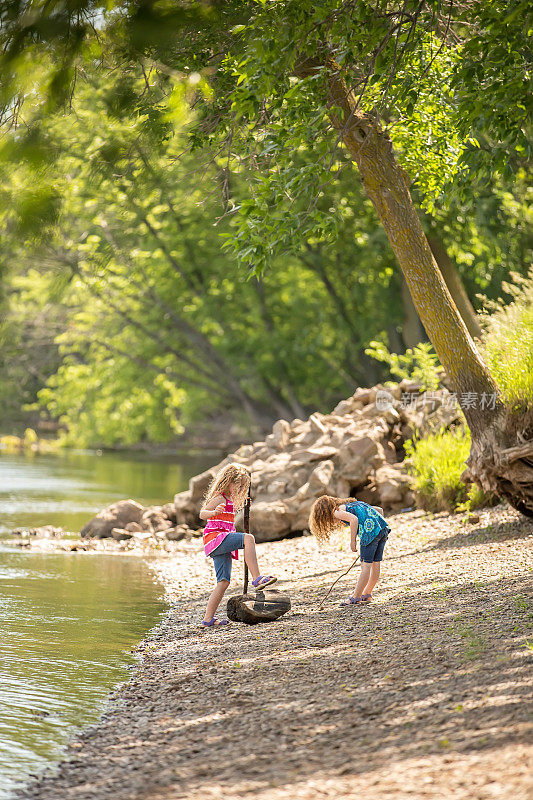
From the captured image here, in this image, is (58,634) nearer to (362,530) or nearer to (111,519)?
(362,530)

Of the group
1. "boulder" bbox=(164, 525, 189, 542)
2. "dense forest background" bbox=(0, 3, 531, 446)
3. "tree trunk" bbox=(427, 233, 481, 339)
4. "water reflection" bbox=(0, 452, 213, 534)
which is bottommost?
"boulder" bbox=(164, 525, 189, 542)

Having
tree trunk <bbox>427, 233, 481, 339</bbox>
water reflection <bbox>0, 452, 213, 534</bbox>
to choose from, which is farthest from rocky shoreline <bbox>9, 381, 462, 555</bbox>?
tree trunk <bbox>427, 233, 481, 339</bbox>

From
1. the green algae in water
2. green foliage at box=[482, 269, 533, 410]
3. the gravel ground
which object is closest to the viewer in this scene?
the gravel ground

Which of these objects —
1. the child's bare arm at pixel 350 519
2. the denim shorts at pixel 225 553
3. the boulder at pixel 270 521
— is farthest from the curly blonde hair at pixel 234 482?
the boulder at pixel 270 521

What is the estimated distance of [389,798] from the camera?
3.81m

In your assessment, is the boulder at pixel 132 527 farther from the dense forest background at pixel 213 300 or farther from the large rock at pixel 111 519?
the dense forest background at pixel 213 300

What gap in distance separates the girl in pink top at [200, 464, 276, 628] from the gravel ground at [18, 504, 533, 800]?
0.38 meters

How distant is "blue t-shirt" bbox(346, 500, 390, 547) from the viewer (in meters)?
7.90

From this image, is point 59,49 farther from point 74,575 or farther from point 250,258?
point 74,575

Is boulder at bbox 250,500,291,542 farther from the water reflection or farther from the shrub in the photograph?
the water reflection

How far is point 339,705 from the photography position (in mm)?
5125

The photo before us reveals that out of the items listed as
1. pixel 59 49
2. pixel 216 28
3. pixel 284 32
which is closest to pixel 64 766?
pixel 59 49

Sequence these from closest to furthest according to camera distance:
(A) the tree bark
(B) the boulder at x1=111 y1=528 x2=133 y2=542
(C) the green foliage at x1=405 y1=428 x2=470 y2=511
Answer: (C) the green foliage at x1=405 y1=428 x2=470 y2=511, (B) the boulder at x1=111 y1=528 x2=133 y2=542, (A) the tree bark

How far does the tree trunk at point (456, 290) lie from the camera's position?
630 inches
